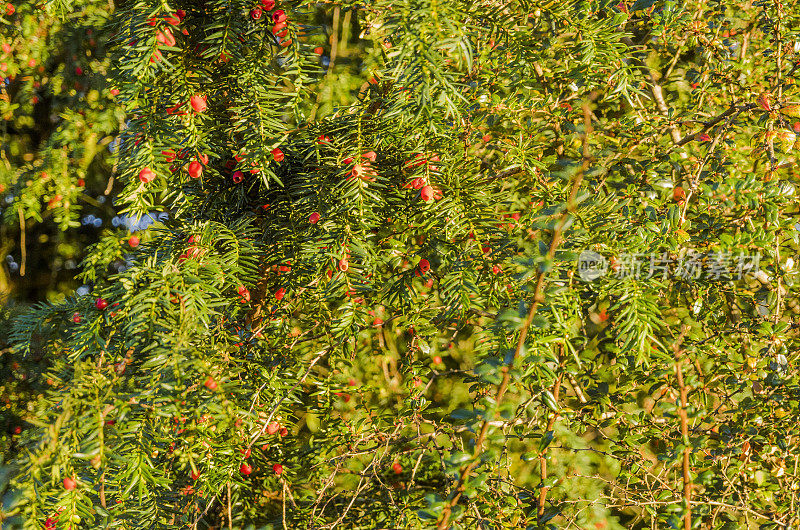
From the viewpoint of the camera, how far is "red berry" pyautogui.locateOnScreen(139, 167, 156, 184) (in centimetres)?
96

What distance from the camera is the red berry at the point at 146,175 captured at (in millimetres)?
956

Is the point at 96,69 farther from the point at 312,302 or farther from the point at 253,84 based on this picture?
the point at 312,302

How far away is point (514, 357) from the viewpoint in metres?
0.66

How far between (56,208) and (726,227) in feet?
7.14

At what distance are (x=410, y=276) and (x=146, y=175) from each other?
0.56 m

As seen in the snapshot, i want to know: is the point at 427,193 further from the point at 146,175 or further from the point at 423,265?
the point at 146,175

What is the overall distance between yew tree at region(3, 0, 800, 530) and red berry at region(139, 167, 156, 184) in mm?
11

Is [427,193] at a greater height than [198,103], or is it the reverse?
[198,103]

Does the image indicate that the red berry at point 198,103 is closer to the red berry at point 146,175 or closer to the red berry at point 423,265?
the red berry at point 146,175

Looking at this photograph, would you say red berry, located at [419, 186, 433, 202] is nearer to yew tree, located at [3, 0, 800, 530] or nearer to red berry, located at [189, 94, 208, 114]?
yew tree, located at [3, 0, 800, 530]

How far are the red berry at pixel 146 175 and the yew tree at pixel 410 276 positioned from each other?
11 mm

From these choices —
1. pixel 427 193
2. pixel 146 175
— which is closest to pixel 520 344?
pixel 427 193

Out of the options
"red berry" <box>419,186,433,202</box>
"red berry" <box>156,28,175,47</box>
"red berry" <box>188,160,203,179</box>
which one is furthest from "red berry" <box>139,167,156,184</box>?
"red berry" <box>419,186,433,202</box>

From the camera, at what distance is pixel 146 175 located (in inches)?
37.6
